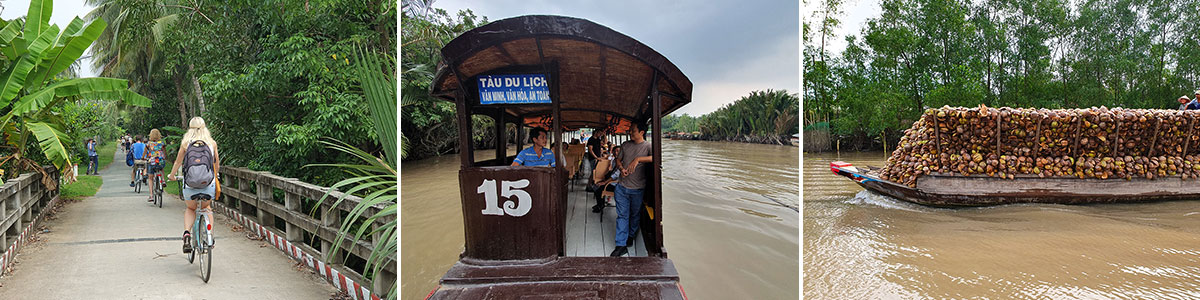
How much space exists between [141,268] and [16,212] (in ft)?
8.20

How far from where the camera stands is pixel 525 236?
134 inches

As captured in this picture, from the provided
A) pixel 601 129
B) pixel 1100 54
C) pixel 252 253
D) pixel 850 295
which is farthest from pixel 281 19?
pixel 1100 54

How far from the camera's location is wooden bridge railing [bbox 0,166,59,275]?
521 centimetres

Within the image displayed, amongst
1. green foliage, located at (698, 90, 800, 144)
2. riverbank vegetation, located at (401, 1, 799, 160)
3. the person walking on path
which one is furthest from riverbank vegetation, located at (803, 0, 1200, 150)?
the person walking on path

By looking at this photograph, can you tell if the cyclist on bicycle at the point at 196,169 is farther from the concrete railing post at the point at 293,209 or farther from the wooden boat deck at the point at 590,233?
the wooden boat deck at the point at 590,233

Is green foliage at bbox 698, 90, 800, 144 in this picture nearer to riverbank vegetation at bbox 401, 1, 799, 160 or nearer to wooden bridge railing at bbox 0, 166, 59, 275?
riverbank vegetation at bbox 401, 1, 799, 160

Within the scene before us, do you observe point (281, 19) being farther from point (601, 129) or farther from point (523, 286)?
point (523, 286)

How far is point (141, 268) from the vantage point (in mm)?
4711

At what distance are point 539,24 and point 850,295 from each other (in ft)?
12.2

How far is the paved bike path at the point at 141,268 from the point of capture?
13.4 feet

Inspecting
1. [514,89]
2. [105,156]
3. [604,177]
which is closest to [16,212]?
[514,89]

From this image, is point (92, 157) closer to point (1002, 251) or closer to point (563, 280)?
point (563, 280)

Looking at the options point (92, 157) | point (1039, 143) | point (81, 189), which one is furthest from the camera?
point (92, 157)

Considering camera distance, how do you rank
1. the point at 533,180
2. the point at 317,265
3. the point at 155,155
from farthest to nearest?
the point at 155,155 → the point at 317,265 → the point at 533,180
